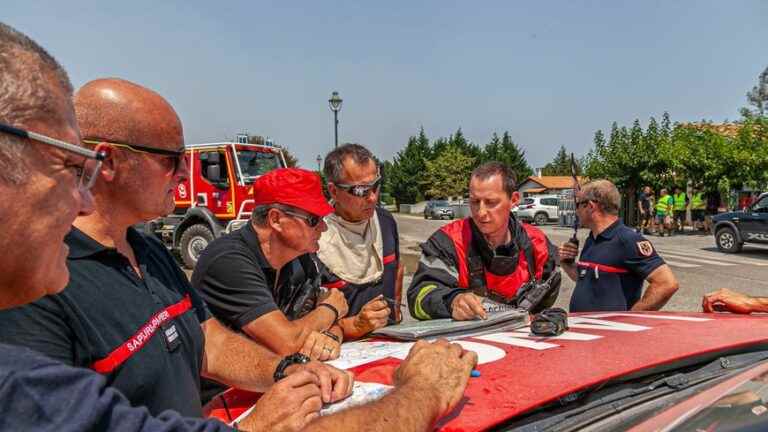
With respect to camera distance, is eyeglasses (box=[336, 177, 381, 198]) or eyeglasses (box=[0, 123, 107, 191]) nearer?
eyeglasses (box=[0, 123, 107, 191])

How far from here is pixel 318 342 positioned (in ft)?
6.35

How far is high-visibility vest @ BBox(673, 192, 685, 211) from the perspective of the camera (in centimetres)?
2075

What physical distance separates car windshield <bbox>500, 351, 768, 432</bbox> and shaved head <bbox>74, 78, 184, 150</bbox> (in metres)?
1.27

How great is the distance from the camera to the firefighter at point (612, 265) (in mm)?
3410

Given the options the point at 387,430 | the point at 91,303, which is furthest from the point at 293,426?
the point at 91,303

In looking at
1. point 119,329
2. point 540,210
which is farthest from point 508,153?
point 119,329

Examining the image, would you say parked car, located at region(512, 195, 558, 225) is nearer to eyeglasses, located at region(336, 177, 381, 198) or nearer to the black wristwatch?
eyeglasses, located at region(336, 177, 381, 198)

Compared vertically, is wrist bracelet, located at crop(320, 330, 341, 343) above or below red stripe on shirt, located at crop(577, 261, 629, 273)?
below

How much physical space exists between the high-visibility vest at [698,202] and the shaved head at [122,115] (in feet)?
83.2

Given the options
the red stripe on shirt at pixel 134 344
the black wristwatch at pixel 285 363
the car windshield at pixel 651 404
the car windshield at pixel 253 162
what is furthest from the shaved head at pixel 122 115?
the car windshield at pixel 253 162

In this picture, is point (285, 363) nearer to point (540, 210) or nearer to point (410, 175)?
point (540, 210)

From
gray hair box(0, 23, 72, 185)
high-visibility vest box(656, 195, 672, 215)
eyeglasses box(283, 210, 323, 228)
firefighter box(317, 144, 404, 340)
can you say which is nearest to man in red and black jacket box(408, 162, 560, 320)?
firefighter box(317, 144, 404, 340)

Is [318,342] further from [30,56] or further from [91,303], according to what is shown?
[30,56]

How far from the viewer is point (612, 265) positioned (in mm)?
3584
